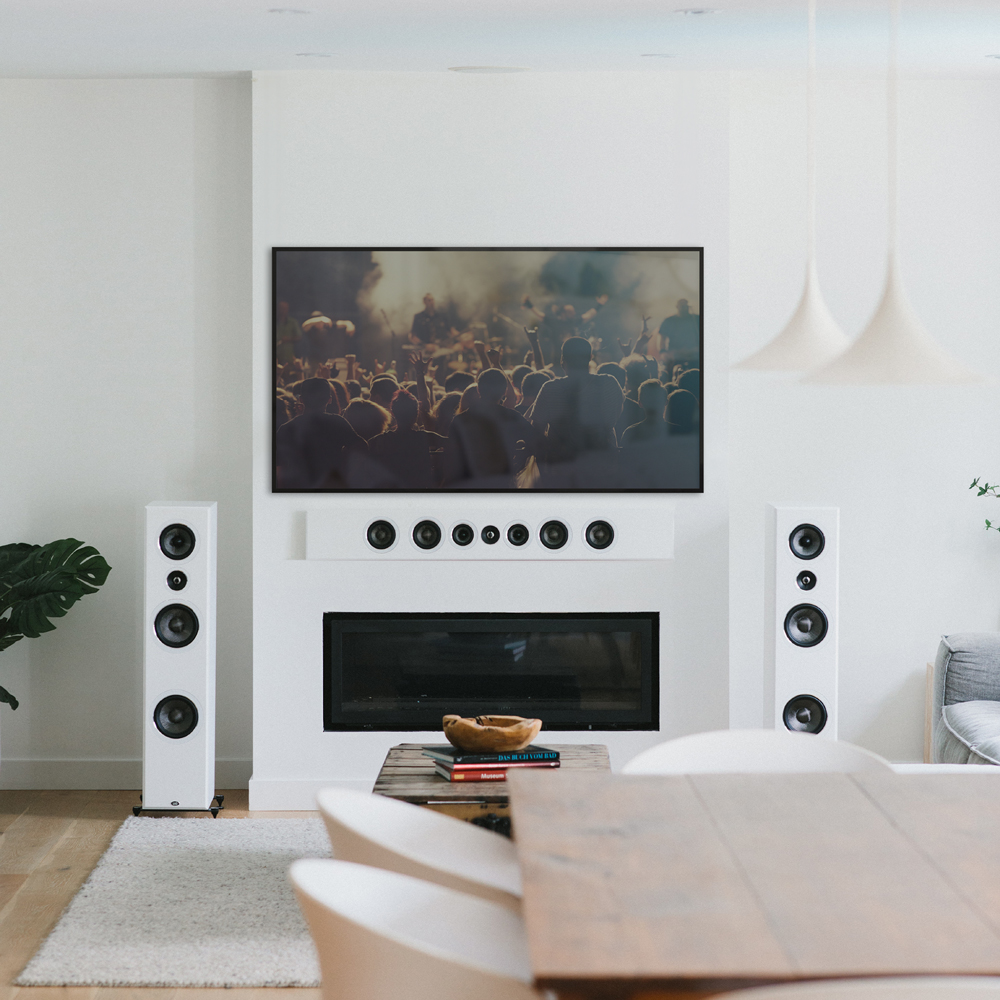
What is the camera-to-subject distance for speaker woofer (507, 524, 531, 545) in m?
4.00

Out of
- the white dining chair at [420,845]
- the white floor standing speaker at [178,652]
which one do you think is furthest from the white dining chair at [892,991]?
the white floor standing speaker at [178,652]

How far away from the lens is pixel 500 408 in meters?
4.01

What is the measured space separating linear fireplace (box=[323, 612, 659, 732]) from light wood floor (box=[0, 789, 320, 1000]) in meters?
0.53

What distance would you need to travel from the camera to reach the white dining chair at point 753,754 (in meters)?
2.21

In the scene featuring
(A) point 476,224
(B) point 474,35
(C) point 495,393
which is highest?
(B) point 474,35

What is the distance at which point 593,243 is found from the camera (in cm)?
399

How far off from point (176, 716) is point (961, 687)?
2778 millimetres

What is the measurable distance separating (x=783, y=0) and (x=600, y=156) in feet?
3.22

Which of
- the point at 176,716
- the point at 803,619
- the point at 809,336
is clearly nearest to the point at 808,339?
the point at 809,336

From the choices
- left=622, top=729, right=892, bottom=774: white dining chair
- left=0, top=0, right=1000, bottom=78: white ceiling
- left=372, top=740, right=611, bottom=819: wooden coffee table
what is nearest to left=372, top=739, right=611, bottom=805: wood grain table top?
left=372, top=740, right=611, bottom=819: wooden coffee table

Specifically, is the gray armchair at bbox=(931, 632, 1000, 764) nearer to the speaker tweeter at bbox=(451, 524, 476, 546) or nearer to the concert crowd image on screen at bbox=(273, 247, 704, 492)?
the concert crowd image on screen at bbox=(273, 247, 704, 492)

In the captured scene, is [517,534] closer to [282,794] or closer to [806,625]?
[806,625]

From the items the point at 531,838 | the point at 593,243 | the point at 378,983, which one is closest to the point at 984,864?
the point at 531,838

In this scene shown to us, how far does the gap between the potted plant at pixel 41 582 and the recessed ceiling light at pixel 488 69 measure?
217 centimetres
